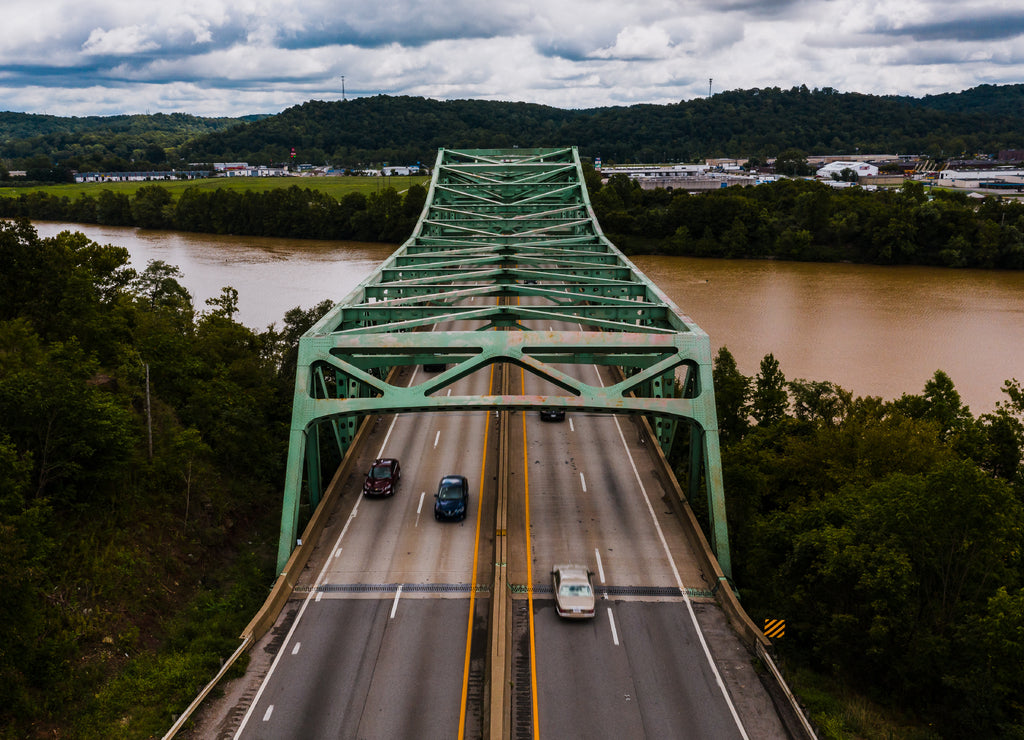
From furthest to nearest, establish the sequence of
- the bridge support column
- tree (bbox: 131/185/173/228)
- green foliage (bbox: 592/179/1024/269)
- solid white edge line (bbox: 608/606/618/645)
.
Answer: tree (bbox: 131/185/173/228)
green foliage (bbox: 592/179/1024/269)
the bridge support column
solid white edge line (bbox: 608/606/618/645)

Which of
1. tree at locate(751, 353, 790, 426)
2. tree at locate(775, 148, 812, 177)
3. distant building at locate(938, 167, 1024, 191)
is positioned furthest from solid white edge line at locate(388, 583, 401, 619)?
tree at locate(775, 148, 812, 177)

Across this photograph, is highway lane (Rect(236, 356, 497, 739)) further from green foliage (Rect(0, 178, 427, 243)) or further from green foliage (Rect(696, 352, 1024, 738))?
green foliage (Rect(0, 178, 427, 243))

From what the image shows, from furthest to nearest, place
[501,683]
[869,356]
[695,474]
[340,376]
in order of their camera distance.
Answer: [869,356]
[340,376]
[695,474]
[501,683]

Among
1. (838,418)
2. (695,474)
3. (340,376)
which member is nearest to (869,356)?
(838,418)

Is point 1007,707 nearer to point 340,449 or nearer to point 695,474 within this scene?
point 695,474

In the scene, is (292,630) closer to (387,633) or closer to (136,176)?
(387,633)
